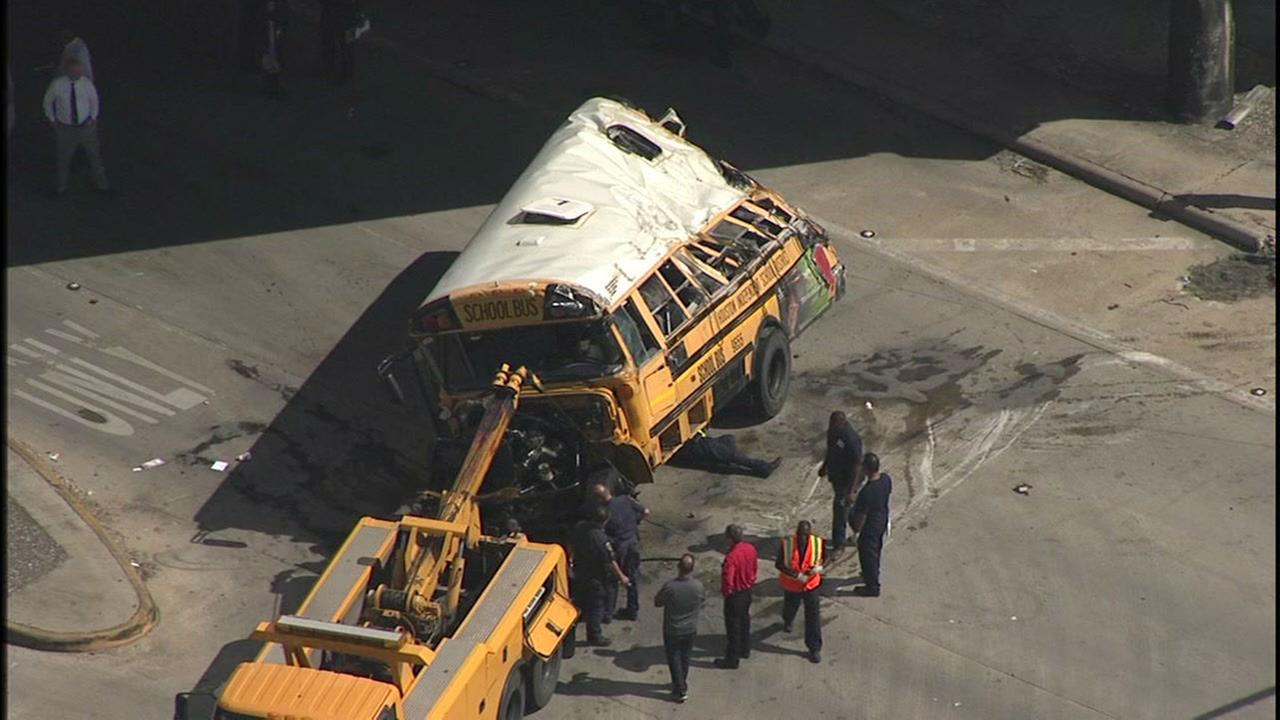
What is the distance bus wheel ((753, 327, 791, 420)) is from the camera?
1859 centimetres

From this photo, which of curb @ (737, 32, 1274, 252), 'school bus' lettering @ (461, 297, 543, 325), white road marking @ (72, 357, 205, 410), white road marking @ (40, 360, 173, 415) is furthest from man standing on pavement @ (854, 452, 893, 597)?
curb @ (737, 32, 1274, 252)

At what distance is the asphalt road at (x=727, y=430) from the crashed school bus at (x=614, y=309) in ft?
3.28

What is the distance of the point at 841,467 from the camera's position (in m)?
16.9

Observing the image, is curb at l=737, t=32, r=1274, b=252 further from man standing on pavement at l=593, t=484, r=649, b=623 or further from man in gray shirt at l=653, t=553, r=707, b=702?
man in gray shirt at l=653, t=553, r=707, b=702

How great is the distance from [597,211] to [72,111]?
7633 millimetres

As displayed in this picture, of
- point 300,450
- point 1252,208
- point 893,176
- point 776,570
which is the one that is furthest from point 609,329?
point 1252,208

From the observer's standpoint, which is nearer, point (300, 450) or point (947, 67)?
point (300, 450)

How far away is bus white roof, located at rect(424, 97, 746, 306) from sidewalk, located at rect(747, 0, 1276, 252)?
6131 millimetres

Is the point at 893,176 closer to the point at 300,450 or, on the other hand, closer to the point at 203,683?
the point at 300,450

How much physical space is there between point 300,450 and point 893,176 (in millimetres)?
8770

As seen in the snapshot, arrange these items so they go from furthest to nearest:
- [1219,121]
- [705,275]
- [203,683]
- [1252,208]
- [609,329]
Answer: [1219,121]
[1252,208]
[705,275]
[609,329]
[203,683]

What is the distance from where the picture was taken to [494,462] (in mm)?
16500

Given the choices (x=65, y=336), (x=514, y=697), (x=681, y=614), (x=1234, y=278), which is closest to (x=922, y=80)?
(x=1234, y=278)

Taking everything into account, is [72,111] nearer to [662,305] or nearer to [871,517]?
[662,305]
